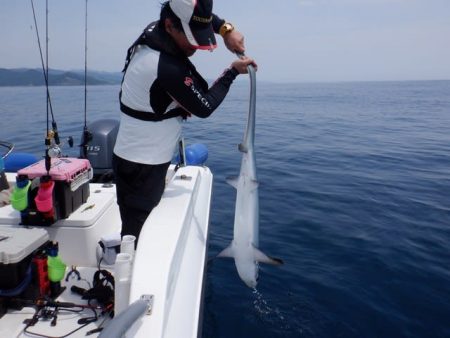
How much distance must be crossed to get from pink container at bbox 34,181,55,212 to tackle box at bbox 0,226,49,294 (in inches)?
10.0

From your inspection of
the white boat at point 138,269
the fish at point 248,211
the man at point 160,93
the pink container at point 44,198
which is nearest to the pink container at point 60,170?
the pink container at point 44,198

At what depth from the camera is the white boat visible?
231cm

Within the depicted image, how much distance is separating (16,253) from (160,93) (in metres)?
1.67

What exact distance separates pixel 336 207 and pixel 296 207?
781mm

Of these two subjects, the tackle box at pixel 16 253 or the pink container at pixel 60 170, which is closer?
the tackle box at pixel 16 253

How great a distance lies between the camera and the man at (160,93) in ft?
8.82

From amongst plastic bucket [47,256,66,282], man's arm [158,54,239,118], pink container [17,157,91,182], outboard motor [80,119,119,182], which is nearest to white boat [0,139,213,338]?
plastic bucket [47,256,66,282]

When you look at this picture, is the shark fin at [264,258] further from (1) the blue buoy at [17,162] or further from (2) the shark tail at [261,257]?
(1) the blue buoy at [17,162]

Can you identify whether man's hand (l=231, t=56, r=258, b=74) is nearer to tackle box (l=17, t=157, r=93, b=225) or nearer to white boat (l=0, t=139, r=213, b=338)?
white boat (l=0, t=139, r=213, b=338)

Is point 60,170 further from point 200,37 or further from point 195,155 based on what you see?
point 195,155

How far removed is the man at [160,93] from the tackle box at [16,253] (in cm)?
76

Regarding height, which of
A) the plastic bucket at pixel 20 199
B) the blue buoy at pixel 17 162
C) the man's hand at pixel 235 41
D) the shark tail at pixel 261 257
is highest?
the man's hand at pixel 235 41

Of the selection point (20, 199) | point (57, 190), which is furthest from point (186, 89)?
point (20, 199)

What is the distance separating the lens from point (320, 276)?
5.11m
